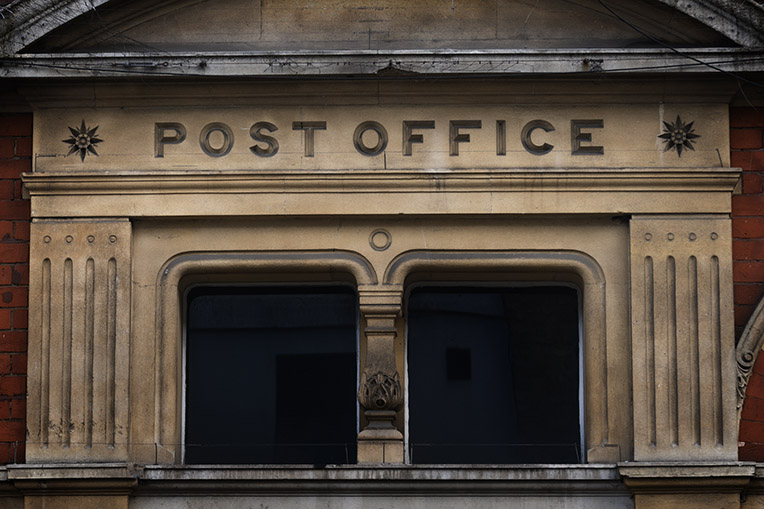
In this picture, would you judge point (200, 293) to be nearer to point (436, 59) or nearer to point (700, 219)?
point (436, 59)

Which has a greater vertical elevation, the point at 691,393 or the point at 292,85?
the point at 292,85

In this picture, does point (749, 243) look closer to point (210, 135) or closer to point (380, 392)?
point (380, 392)

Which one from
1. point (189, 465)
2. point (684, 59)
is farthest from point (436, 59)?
point (189, 465)

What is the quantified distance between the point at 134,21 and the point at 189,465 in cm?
372

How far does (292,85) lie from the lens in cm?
1342

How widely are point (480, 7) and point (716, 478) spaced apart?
14.2ft

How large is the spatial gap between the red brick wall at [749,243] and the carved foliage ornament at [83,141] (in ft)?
17.5

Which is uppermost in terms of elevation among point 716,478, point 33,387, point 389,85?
point 389,85

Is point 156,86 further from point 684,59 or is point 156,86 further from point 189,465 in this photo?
point 684,59

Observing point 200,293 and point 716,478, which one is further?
point 200,293

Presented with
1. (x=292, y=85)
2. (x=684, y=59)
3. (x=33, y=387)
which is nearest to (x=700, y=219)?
(x=684, y=59)

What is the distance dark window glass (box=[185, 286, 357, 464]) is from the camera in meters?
13.4

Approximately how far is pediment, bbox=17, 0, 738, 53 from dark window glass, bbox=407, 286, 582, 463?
2162 mm

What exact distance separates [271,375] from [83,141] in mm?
2516
